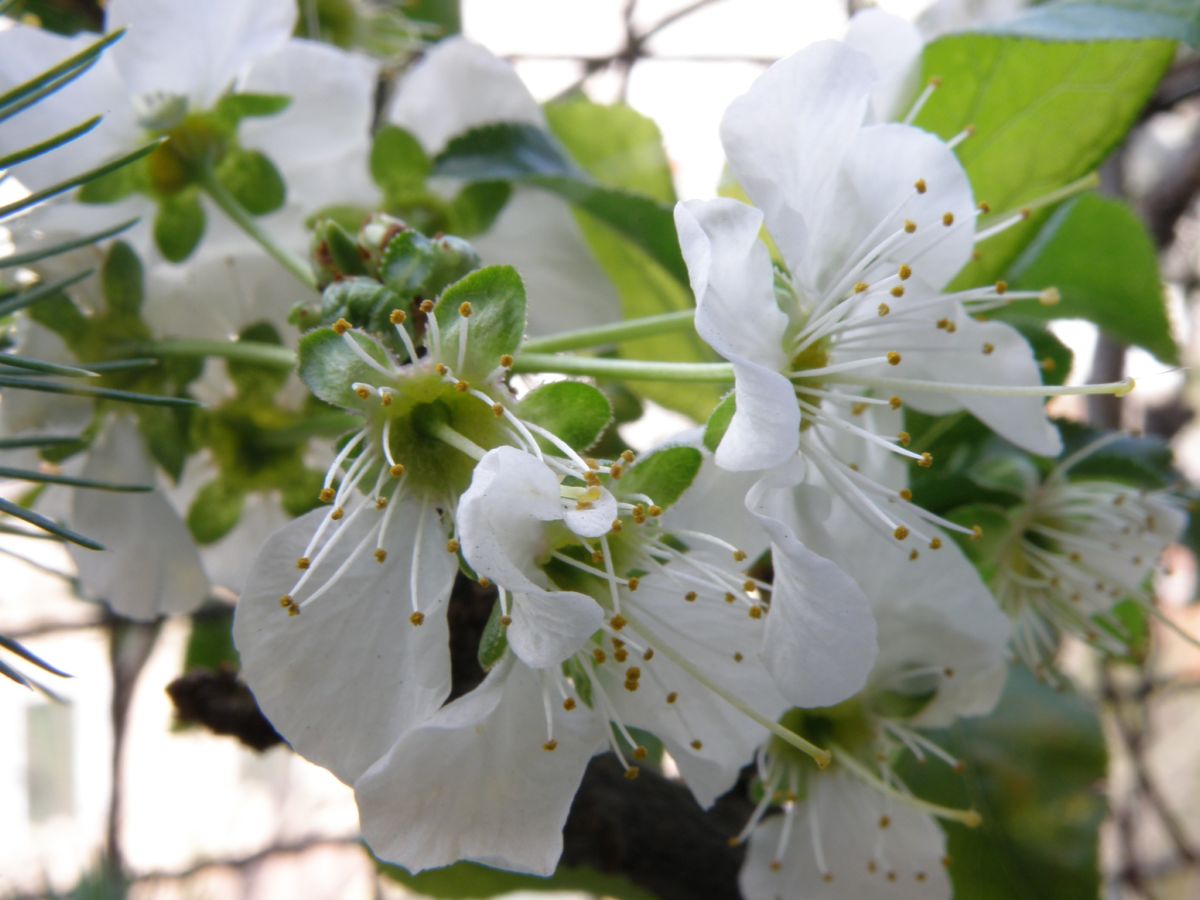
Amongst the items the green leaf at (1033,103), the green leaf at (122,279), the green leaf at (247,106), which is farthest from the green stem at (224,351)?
the green leaf at (1033,103)

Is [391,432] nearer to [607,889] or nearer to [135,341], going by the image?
[135,341]

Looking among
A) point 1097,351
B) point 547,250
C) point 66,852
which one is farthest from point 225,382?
point 1097,351

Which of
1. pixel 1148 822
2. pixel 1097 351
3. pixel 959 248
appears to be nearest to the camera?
pixel 959 248

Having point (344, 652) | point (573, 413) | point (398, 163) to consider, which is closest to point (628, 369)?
point (573, 413)

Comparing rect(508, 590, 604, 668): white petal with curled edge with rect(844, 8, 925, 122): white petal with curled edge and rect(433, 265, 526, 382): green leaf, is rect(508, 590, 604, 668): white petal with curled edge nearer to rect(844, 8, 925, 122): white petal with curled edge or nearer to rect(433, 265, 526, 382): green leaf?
rect(433, 265, 526, 382): green leaf

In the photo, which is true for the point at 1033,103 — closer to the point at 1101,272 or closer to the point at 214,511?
the point at 1101,272

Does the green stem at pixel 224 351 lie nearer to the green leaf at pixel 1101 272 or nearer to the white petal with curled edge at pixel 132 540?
the white petal with curled edge at pixel 132 540
